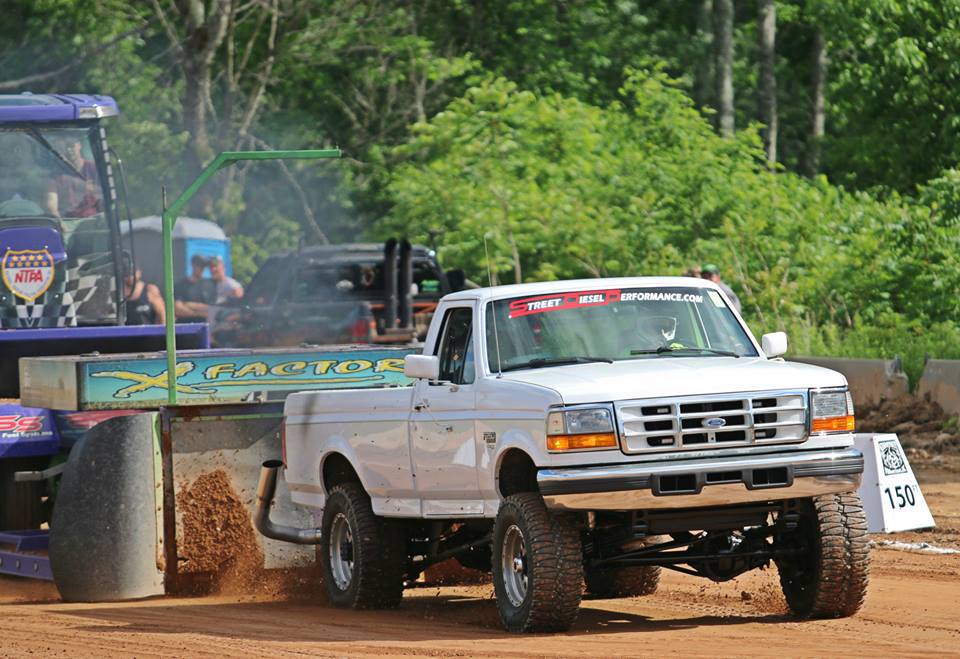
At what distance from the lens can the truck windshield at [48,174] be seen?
594 inches

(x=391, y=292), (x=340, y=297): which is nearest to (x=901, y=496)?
(x=391, y=292)

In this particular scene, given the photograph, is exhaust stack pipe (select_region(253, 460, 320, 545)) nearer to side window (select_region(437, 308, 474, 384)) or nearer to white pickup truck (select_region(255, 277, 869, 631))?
white pickup truck (select_region(255, 277, 869, 631))

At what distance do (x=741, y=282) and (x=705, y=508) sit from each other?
17.1m

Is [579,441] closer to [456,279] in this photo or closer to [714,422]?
[714,422]

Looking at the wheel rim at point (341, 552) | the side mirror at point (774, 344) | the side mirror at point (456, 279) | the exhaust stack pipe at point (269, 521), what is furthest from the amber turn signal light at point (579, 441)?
the side mirror at point (456, 279)

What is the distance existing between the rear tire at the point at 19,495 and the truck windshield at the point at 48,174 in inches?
103

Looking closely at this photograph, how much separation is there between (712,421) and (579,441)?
2.20 ft

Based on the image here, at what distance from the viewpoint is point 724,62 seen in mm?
38594

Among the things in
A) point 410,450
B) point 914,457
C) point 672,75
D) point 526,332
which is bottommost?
point 914,457

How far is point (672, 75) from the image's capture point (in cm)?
4850

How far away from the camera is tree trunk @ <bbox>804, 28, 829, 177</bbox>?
43.3m

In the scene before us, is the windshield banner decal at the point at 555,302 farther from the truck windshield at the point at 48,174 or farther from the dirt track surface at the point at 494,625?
the truck windshield at the point at 48,174

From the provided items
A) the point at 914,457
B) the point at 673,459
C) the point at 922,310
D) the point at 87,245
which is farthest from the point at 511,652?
the point at 922,310

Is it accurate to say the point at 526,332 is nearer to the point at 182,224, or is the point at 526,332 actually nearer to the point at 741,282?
the point at 741,282
